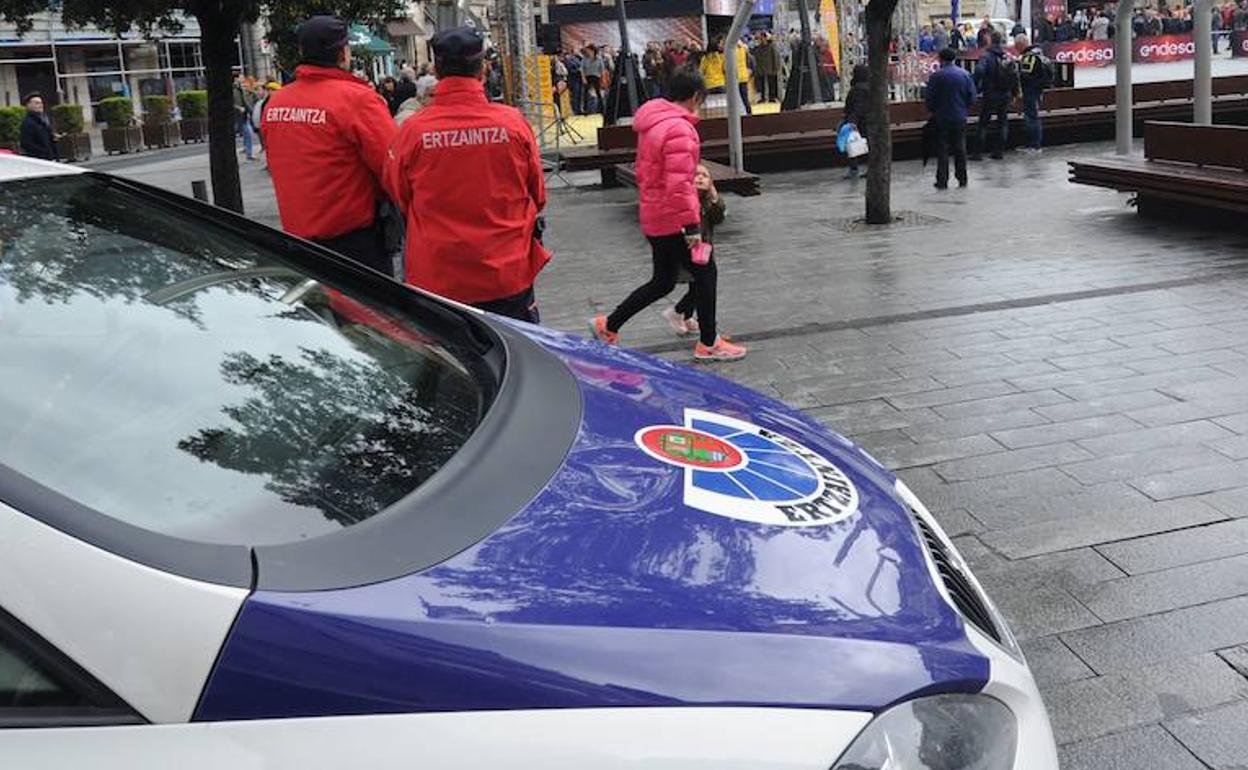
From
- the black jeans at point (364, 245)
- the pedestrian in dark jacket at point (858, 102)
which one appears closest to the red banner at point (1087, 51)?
the pedestrian in dark jacket at point (858, 102)

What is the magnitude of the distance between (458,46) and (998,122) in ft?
47.9

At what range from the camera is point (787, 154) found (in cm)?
1752

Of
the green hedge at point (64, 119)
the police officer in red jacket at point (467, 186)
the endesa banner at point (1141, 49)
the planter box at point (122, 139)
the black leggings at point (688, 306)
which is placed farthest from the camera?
the endesa banner at point (1141, 49)

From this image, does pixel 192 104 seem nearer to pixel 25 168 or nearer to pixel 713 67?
pixel 713 67

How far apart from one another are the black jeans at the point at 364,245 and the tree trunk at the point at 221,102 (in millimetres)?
7847

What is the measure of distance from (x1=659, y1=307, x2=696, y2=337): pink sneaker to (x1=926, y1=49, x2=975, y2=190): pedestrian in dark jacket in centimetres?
762

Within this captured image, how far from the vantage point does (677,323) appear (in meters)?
7.56

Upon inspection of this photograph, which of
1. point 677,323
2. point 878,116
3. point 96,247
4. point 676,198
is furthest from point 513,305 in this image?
point 878,116

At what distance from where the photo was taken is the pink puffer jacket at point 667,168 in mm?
6418

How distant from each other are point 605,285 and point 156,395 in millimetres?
7564

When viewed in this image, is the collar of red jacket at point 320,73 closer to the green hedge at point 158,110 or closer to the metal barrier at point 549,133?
the metal barrier at point 549,133

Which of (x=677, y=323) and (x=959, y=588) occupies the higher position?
(x=959, y=588)

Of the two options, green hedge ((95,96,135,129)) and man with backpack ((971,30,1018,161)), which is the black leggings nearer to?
man with backpack ((971,30,1018,161))

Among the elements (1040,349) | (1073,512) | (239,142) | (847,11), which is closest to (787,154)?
(847,11)
